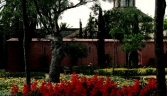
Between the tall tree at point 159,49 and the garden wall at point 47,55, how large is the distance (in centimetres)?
2833

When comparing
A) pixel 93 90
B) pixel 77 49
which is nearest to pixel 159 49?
pixel 93 90

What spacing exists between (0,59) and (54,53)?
2003 cm

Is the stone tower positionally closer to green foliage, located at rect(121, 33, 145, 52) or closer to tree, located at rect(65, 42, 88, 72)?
green foliage, located at rect(121, 33, 145, 52)

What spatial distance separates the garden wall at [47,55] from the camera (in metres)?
36.5

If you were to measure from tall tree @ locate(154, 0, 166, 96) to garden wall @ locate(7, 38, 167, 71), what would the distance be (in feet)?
93.0

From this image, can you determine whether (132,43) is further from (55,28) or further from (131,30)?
(55,28)

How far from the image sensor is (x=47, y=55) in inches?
1538

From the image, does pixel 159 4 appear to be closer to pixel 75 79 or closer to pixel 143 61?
pixel 75 79

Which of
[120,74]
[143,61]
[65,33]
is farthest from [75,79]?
[65,33]

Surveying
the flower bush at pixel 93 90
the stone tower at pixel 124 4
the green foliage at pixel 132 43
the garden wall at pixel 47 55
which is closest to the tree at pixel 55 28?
the garden wall at pixel 47 55

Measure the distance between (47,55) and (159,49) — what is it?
33267 millimetres

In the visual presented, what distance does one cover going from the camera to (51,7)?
22.0 m

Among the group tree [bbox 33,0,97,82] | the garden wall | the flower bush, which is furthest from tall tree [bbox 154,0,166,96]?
the garden wall

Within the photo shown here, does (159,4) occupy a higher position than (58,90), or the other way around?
(159,4)
